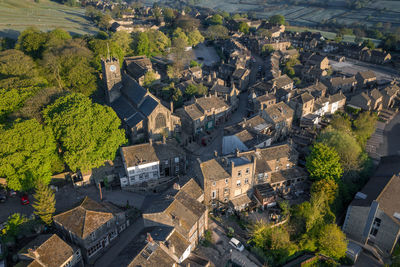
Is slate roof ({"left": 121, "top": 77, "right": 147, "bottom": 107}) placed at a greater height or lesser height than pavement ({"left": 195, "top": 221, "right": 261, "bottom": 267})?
greater

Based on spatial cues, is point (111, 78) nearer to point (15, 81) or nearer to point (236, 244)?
point (15, 81)

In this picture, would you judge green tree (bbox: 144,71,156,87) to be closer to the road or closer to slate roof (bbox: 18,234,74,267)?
slate roof (bbox: 18,234,74,267)

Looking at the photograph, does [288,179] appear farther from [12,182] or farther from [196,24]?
[196,24]

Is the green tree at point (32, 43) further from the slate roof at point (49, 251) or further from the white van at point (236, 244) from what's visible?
the white van at point (236, 244)

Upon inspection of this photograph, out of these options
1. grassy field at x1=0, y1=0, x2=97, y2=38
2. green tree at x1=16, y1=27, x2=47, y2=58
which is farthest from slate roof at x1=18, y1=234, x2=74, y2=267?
grassy field at x1=0, y1=0, x2=97, y2=38

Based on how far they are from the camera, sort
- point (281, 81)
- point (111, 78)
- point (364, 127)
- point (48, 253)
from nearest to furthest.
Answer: point (48, 253)
point (111, 78)
point (364, 127)
point (281, 81)

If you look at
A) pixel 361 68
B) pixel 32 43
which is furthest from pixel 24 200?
pixel 361 68
